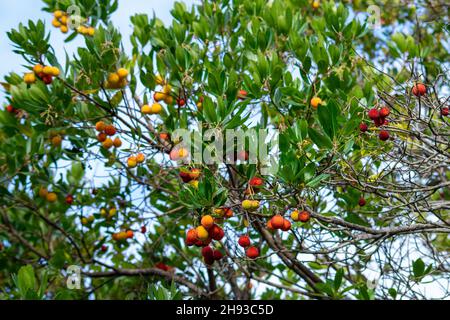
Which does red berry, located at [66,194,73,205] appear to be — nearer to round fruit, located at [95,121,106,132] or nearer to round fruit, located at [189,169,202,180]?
round fruit, located at [95,121,106,132]

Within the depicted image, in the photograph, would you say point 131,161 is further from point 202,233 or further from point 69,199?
point 69,199

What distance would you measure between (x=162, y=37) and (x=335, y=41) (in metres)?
1.26

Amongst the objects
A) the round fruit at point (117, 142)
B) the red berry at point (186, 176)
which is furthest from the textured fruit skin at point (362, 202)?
the round fruit at point (117, 142)

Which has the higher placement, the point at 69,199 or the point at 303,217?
the point at 69,199

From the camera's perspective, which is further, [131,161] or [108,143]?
[108,143]

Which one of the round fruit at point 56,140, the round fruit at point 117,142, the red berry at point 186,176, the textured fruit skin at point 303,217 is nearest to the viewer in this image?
the textured fruit skin at point 303,217

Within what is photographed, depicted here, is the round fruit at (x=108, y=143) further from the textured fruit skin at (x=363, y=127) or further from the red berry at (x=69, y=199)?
the textured fruit skin at (x=363, y=127)

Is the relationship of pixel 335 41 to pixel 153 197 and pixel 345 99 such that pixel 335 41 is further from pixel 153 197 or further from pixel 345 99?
pixel 153 197

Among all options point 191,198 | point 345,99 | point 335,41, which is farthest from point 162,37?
point 191,198

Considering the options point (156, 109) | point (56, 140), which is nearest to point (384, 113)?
point (156, 109)

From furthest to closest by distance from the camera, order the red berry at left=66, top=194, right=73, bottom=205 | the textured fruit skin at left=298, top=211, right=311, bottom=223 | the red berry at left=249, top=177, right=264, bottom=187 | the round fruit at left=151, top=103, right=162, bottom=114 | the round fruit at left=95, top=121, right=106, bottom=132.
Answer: the red berry at left=66, top=194, right=73, bottom=205
the round fruit at left=95, top=121, right=106, bottom=132
the round fruit at left=151, top=103, right=162, bottom=114
the red berry at left=249, top=177, right=264, bottom=187
the textured fruit skin at left=298, top=211, right=311, bottom=223

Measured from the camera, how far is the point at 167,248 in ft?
18.2

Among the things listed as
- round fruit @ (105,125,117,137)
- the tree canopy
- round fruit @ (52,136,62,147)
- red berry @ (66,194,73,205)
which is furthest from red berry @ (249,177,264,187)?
red berry @ (66,194,73,205)
